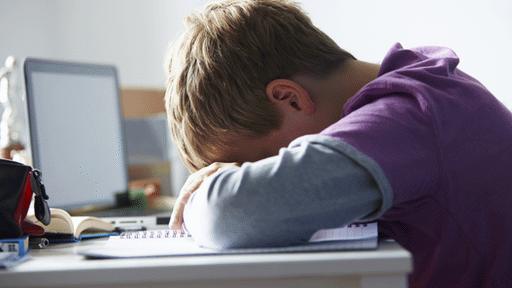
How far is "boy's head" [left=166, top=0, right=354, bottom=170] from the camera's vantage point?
1016 millimetres

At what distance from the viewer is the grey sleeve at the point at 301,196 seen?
792 mm

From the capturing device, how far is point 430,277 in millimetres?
947

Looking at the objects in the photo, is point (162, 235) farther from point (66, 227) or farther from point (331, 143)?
point (331, 143)

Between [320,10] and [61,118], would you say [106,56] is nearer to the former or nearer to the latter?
[320,10]

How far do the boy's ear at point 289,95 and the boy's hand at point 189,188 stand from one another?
4.1 inches

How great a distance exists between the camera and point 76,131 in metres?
1.74

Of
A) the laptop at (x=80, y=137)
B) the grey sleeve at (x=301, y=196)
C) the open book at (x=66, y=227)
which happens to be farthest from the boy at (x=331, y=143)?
the laptop at (x=80, y=137)

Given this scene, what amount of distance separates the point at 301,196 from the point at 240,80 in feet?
0.88

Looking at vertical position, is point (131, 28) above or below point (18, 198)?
above

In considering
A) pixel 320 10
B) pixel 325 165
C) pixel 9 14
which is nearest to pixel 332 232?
pixel 325 165

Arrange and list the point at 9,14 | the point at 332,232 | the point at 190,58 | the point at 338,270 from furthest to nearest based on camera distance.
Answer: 1. the point at 9,14
2. the point at 190,58
3. the point at 332,232
4. the point at 338,270

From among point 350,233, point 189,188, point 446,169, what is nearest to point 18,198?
point 189,188

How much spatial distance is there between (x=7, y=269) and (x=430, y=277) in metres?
0.50

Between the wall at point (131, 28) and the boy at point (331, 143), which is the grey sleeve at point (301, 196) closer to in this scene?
the boy at point (331, 143)
